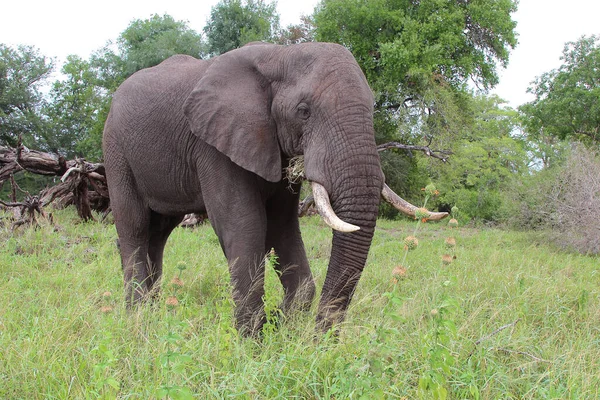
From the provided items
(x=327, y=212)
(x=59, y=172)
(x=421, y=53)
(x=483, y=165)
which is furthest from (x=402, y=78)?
(x=483, y=165)

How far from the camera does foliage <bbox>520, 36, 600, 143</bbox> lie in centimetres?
2209

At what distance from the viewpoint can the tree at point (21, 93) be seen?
80.0 ft

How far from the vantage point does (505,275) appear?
20.1ft

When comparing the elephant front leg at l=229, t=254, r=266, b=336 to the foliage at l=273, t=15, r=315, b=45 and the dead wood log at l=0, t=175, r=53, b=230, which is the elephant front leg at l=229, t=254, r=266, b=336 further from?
the foliage at l=273, t=15, r=315, b=45

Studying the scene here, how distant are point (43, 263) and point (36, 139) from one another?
20.8m

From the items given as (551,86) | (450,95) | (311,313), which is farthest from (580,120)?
(311,313)

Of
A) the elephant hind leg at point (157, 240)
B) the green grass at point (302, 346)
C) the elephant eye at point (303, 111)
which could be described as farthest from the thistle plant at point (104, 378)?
the elephant hind leg at point (157, 240)

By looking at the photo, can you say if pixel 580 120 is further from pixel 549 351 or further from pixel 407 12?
pixel 549 351

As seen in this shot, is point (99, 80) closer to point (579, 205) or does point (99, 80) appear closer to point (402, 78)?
point (402, 78)

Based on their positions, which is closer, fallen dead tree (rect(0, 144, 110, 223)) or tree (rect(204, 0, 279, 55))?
fallen dead tree (rect(0, 144, 110, 223))

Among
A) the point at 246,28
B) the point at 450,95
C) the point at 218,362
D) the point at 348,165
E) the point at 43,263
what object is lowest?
the point at 43,263

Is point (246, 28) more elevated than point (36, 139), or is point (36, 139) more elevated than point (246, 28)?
point (246, 28)

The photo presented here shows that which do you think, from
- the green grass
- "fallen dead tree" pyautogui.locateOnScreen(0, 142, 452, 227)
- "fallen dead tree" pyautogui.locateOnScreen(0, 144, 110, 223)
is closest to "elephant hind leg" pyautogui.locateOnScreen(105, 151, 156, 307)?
the green grass

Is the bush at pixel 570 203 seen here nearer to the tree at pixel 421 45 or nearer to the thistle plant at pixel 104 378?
the tree at pixel 421 45
